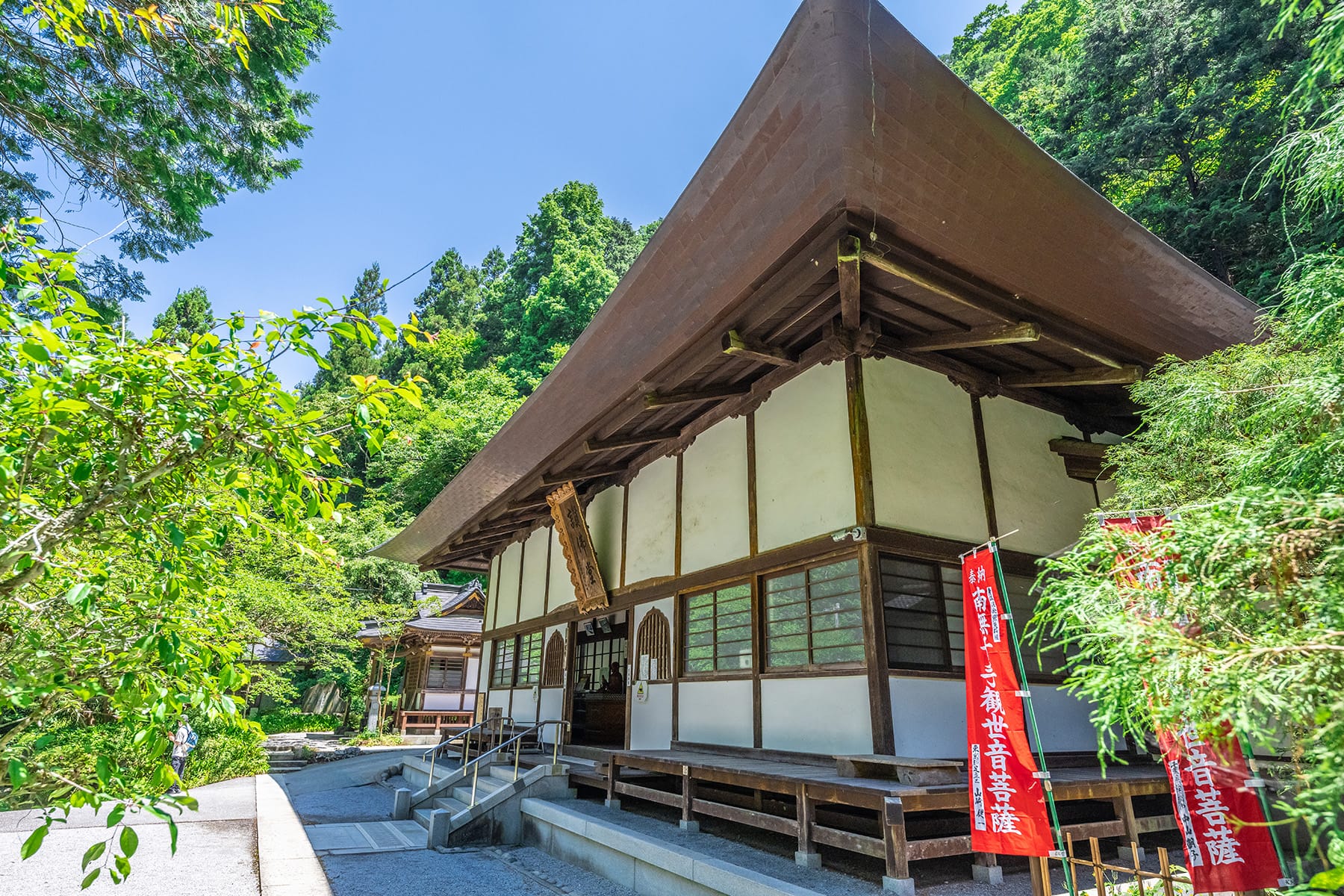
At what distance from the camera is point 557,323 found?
28.3m

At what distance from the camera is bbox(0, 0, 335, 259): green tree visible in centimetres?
473

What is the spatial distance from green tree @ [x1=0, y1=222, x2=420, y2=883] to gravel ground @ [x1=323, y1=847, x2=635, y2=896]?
409 centimetres

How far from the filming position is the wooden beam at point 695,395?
6461mm

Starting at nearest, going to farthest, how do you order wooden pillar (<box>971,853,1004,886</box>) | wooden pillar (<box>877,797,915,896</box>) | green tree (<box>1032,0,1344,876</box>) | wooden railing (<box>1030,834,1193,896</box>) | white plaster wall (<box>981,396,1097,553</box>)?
green tree (<box>1032,0,1344,876</box>) → wooden railing (<box>1030,834,1193,896</box>) → wooden pillar (<box>877,797,915,896</box>) → wooden pillar (<box>971,853,1004,886</box>) → white plaster wall (<box>981,396,1097,553</box>)

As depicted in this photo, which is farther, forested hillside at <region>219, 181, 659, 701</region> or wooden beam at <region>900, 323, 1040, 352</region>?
forested hillside at <region>219, 181, 659, 701</region>

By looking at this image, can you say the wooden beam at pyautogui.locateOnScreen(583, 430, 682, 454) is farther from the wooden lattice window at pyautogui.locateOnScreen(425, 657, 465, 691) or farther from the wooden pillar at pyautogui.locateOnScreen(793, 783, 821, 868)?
the wooden lattice window at pyautogui.locateOnScreen(425, 657, 465, 691)

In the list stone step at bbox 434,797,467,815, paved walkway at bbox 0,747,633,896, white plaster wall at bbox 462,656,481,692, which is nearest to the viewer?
paved walkway at bbox 0,747,633,896

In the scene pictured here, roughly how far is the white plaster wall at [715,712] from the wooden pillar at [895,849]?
2.29 meters

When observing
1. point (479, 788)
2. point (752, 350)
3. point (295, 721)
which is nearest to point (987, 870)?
Result: point (752, 350)

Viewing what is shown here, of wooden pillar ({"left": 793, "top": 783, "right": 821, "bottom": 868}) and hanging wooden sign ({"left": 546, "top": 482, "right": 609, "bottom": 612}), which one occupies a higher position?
hanging wooden sign ({"left": 546, "top": 482, "right": 609, "bottom": 612})

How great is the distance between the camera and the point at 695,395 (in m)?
6.66

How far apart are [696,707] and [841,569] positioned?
2.27m

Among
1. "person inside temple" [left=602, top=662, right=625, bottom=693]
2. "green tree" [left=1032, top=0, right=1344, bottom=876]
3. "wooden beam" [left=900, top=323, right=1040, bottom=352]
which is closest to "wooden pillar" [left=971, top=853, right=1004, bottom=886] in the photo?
"green tree" [left=1032, top=0, right=1344, bottom=876]

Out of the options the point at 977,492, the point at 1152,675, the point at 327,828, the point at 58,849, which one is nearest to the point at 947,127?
the point at 1152,675
